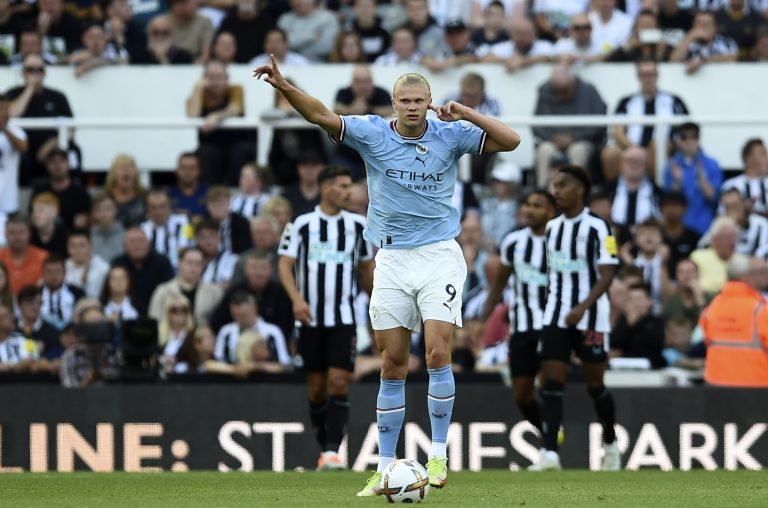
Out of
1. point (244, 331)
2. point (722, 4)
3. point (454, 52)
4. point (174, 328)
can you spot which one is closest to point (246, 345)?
point (244, 331)

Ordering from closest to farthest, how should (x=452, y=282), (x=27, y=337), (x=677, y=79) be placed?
(x=452, y=282) → (x=27, y=337) → (x=677, y=79)

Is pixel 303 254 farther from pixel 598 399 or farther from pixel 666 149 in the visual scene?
pixel 666 149

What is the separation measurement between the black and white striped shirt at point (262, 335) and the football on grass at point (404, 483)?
646 centimetres

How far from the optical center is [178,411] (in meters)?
13.7

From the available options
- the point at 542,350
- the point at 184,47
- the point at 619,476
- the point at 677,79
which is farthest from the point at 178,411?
the point at 677,79

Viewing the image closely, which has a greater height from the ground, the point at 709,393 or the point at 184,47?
the point at 184,47

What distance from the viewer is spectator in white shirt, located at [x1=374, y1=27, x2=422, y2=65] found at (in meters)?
17.6

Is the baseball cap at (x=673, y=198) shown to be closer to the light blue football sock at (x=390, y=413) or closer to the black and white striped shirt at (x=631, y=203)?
the black and white striped shirt at (x=631, y=203)

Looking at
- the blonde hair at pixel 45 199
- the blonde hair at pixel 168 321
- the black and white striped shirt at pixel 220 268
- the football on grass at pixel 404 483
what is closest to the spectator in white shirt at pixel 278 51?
the black and white striped shirt at pixel 220 268

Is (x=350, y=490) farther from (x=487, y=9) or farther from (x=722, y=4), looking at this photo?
(x=722, y=4)

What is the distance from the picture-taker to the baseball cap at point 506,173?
16.7 meters

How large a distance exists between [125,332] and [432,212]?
4880 mm

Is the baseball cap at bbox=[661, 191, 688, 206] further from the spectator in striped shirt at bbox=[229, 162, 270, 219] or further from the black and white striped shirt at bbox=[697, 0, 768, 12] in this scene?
the spectator in striped shirt at bbox=[229, 162, 270, 219]

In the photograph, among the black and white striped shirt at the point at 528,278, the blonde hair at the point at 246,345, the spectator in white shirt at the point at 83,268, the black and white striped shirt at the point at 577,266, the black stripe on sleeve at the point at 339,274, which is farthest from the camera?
the spectator in white shirt at the point at 83,268
